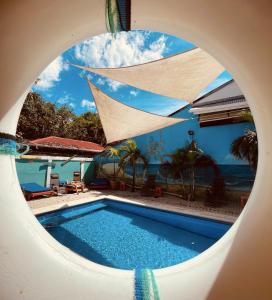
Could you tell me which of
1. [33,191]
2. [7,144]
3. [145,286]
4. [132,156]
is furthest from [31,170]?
[145,286]

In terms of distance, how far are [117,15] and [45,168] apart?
34.7 feet

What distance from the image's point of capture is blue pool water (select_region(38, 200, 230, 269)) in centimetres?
424

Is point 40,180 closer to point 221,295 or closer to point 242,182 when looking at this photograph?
point 242,182

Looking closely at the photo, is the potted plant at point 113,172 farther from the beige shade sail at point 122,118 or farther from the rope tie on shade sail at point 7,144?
the rope tie on shade sail at point 7,144

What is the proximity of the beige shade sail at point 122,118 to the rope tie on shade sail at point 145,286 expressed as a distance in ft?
18.1

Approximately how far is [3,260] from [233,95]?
9291 mm

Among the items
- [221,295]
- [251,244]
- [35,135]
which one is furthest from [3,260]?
[35,135]

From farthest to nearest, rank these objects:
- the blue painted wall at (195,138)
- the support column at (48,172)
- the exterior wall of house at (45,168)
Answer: the support column at (48,172) < the exterior wall of house at (45,168) < the blue painted wall at (195,138)

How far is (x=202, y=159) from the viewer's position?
351 inches

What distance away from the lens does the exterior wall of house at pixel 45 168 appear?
9.37m

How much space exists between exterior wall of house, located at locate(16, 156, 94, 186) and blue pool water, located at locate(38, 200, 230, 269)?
3.87 metres

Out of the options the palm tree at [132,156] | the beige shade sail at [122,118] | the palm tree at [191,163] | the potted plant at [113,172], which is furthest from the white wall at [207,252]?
the potted plant at [113,172]

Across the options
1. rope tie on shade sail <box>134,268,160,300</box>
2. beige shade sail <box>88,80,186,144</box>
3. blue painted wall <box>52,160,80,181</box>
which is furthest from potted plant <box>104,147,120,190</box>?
rope tie on shade sail <box>134,268,160,300</box>

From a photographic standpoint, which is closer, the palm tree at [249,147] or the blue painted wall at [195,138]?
the palm tree at [249,147]
